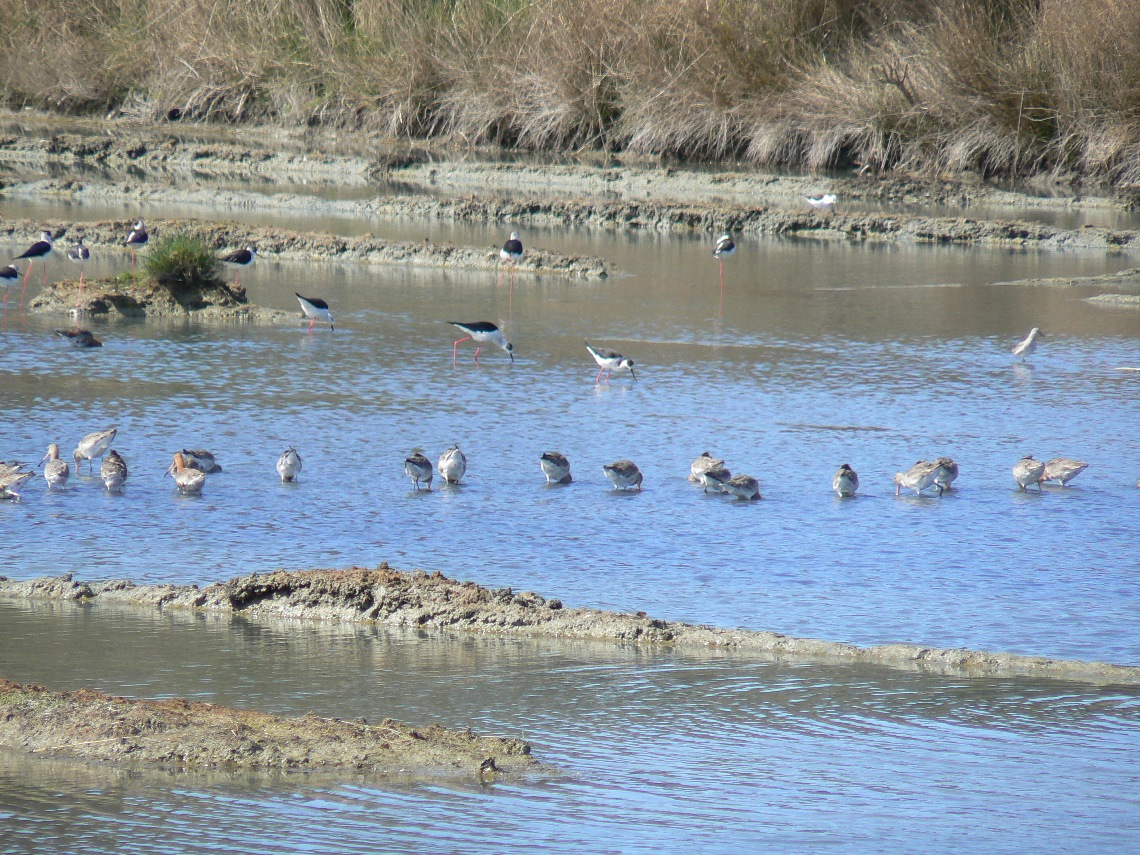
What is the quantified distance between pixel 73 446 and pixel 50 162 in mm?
22492

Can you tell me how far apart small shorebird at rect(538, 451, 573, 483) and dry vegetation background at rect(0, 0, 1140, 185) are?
21323 millimetres

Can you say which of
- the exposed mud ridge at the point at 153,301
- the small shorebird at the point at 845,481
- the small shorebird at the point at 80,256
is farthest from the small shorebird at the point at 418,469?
the small shorebird at the point at 80,256

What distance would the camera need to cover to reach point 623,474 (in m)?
9.99

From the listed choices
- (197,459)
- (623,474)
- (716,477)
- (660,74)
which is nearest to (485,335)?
(623,474)

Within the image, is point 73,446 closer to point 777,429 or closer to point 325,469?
point 325,469

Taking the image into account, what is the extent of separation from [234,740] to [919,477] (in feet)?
18.8

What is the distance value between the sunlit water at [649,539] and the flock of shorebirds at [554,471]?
131 mm

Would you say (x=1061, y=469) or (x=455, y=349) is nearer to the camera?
(x=1061, y=469)

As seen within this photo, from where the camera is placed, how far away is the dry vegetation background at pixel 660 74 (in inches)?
1163

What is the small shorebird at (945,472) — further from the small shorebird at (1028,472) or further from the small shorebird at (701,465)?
the small shorebird at (701,465)

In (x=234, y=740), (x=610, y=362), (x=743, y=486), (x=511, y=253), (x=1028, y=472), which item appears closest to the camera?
(x=234, y=740)

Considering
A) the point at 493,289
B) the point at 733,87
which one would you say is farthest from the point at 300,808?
the point at 733,87

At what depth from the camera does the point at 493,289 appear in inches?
739

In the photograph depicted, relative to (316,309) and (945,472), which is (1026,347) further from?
(316,309)
